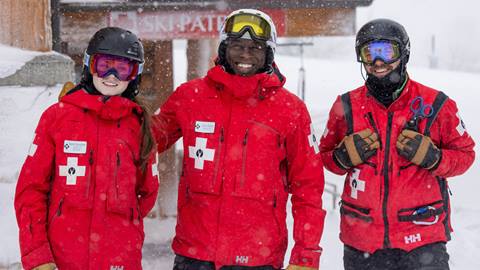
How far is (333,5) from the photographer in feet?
23.1

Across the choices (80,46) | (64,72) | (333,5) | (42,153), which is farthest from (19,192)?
(333,5)

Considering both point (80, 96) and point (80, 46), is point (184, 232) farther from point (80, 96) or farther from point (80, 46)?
point (80, 46)

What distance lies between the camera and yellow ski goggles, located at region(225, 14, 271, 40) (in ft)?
11.0

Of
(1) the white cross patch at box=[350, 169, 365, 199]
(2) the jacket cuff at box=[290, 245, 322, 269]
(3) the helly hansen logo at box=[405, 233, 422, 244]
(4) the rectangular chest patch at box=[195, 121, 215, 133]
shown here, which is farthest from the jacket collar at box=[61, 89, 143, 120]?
(3) the helly hansen logo at box=[405, 233, 422, 244]

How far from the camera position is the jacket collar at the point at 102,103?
310cm

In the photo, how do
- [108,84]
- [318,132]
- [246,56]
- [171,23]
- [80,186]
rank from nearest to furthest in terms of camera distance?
[80,186], [108,84], [246,56], [171,23], [318,132]

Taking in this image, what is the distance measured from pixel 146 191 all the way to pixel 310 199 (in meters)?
0.91

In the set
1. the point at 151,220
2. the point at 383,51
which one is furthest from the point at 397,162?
the point at 151,220

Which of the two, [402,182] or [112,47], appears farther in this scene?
[402,182]

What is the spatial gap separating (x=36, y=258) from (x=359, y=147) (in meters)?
1.89

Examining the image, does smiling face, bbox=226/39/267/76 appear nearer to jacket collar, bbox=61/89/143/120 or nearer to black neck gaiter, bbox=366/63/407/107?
jacket collar, bbox=61/89/143/120

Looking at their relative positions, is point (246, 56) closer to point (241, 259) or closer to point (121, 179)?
point (121, 179)

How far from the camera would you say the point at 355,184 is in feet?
12.1

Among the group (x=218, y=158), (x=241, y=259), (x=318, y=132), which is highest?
(x=218, y=158)
